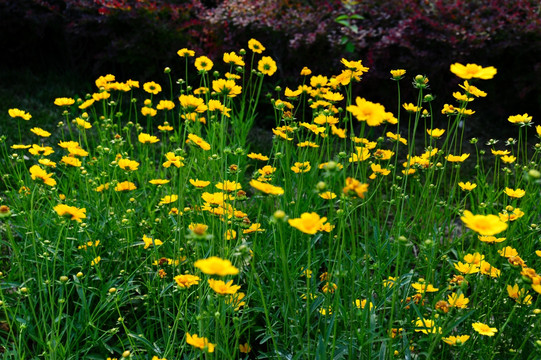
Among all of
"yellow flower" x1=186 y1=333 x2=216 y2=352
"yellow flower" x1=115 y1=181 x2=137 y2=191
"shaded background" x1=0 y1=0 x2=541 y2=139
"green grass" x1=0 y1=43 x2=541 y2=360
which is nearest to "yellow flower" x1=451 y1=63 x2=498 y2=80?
"green grass" x1=0 y1=43 x2=541 y2=360

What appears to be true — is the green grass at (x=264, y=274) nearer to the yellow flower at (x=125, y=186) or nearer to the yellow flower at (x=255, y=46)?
the yellow flower at (x=125, y=186)

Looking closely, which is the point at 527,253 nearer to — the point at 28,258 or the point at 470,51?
the point at 28,258

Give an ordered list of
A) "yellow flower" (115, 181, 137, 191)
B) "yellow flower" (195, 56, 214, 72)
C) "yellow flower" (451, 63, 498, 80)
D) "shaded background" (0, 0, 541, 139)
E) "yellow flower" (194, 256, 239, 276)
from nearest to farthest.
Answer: "yellow flower" (194, 256, 239, 276) → "yellow flower" (451, 63, 498, 80) → "yellow flower" (115, 181, 137, 191) → "yellow flower" (195, 56, 214, 72) → "shaded background" (0, 0, 541, 139)

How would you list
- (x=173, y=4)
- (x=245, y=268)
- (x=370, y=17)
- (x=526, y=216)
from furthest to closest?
(x=173, y=4) < (x=370, y=17) < (x=526, y=216) < (x=245, y=268)

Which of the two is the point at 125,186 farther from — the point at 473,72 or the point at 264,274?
the point at 473,72

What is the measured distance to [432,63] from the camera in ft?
13.3

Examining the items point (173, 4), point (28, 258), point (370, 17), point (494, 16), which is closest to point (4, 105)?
point (173, 4)

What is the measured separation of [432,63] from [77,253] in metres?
3.03

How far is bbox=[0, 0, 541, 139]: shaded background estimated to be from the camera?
400 centimetres

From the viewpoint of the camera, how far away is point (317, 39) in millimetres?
4129

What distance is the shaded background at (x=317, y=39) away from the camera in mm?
4004

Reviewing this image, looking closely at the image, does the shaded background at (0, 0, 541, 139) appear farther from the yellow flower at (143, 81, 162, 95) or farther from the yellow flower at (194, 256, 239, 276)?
the yellow flower at (194, 256, 239, 276)

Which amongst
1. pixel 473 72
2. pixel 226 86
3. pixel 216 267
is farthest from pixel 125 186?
pixel 473 72

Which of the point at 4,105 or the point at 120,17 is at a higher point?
the point at 120,17
